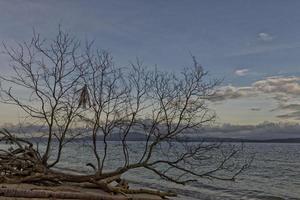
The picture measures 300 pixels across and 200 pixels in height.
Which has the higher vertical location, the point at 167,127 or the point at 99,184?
the point at 167,127

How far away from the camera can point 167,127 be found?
12000 mm

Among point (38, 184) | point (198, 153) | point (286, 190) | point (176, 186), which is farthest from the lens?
point (286, 190)

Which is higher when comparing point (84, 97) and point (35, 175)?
point (84, 97)

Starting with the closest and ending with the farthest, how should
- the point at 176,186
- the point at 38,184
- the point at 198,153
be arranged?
the point at 38,184, the point at 198,153, the point at 176,186

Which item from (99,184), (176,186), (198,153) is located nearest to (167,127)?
(198,153)

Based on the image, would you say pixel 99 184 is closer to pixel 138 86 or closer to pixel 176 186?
pixel 138 86

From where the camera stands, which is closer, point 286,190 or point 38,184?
point 38,184

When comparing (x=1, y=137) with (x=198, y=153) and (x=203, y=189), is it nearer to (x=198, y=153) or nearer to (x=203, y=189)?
(x=198, y=153)

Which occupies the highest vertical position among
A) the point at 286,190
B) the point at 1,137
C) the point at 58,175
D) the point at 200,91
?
the point at 200,91

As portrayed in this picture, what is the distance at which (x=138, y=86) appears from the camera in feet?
39.5

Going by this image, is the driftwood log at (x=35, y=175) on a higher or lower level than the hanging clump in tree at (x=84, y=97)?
lower

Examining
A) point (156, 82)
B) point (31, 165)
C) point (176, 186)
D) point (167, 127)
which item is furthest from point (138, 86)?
point (176, 186)

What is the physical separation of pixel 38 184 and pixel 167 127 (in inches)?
152

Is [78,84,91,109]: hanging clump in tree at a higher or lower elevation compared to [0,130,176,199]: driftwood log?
higher
